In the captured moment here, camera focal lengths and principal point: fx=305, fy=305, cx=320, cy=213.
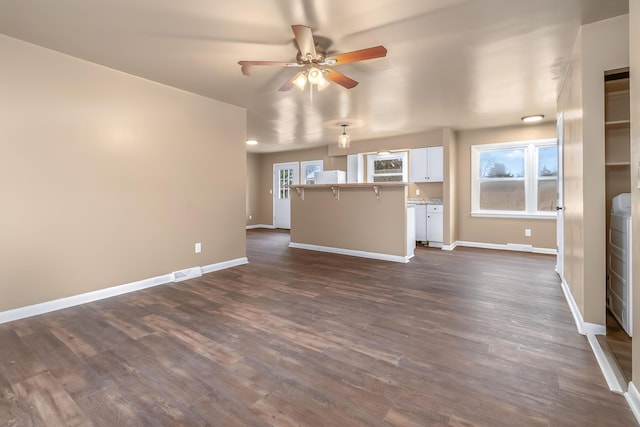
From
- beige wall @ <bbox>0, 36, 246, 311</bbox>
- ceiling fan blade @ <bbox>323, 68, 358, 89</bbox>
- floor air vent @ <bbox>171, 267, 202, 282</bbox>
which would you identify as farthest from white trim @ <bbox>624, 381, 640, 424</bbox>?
beige wall @ <bbox>0, 36, 246, 311</bbox>

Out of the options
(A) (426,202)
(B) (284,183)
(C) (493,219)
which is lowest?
(C) (493,219)

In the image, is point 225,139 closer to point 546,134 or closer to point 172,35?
point 172,35

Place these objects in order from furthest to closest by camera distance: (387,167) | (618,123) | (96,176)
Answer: (387,167) → (96,176) → (618,123)

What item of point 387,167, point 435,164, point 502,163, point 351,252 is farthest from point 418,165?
point 351,252

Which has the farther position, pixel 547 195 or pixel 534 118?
pixel 547 195

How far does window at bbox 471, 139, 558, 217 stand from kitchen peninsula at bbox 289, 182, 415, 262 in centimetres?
196

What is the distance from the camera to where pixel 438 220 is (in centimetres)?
589

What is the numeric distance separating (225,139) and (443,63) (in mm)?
2853

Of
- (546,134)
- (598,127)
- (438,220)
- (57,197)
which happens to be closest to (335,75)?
(598,127)

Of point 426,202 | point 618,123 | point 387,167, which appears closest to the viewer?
point 618,123

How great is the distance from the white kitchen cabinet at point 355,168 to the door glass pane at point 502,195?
2524mm

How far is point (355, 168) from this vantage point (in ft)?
23.6

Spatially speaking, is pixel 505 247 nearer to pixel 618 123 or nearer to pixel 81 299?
pixel 618 123

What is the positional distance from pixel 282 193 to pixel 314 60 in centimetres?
661
